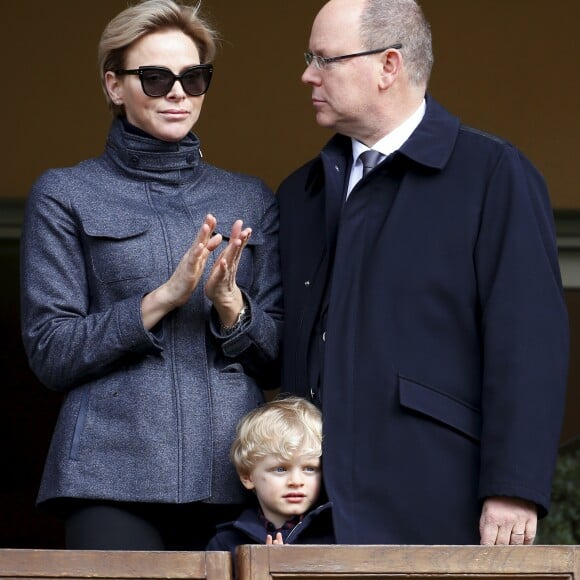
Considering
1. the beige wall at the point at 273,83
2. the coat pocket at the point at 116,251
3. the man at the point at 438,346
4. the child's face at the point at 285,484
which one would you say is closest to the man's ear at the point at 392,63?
the man at the point at 438,346

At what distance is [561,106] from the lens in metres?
5.73

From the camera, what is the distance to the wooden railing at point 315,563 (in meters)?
2.66

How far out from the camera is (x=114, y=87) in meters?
3.38

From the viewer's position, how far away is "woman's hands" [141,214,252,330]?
3.09 metres

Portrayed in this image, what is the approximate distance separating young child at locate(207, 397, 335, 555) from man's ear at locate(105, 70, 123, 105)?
687 millimetres

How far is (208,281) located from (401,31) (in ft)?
2.15

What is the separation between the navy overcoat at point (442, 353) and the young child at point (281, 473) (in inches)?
2.0

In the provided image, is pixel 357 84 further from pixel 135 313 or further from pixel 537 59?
pixel 537 59

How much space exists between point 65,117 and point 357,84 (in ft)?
8.20

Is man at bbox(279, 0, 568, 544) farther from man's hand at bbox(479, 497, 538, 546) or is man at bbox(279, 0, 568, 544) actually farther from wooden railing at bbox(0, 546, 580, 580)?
wooden railing at bbox(0, 546, 580, 580)

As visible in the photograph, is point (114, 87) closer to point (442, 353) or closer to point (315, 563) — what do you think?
point (442, 353)

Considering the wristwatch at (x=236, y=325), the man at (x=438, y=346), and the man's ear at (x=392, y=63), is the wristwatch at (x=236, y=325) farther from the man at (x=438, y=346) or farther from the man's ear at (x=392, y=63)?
the man's ear at (x=392, y=63)

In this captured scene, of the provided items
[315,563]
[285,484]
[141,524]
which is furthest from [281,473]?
[315,563]

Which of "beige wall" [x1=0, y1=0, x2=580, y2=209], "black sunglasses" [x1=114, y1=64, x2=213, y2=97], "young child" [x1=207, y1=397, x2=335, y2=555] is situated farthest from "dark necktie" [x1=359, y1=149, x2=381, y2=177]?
"beige wall" [x1=0, y1=0, x2=580, y2=209]
